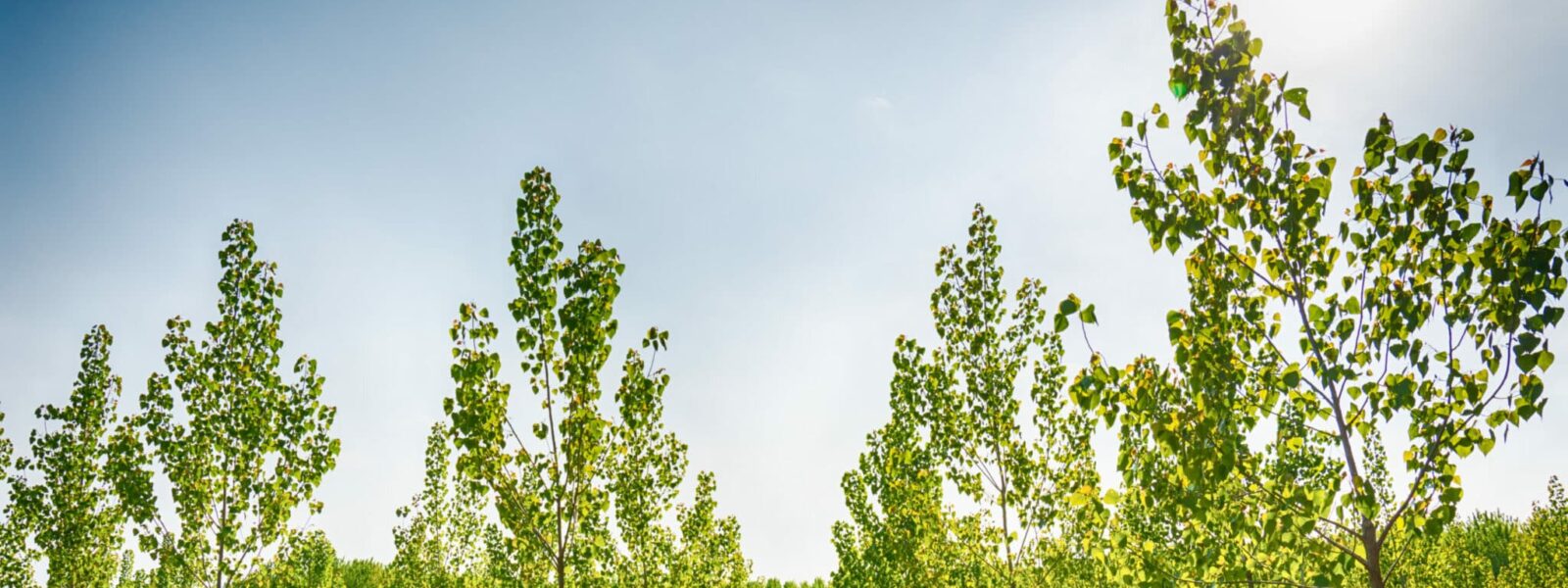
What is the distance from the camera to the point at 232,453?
10773 millimetres

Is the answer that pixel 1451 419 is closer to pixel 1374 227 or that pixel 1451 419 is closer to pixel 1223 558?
pixel 1374 227

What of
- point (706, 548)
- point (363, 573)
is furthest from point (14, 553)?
point (363, 573)

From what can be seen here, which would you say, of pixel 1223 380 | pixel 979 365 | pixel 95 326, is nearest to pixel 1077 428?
pixel 979 365

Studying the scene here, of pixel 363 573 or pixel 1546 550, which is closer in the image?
pixel 1546 550

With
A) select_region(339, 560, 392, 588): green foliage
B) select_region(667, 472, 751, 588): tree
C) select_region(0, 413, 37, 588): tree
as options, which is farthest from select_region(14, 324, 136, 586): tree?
select_region(339, 560, 392, 588): green foliage

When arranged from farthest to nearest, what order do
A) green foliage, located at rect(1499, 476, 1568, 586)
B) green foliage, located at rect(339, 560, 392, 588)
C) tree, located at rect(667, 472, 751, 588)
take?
1. green foliage, located at rect(339, 560, 392, 588)
2. green foliage, located at rect(1499, 476, 1568, 586)
3. tree, located at rect(667, 472, 751, 588)

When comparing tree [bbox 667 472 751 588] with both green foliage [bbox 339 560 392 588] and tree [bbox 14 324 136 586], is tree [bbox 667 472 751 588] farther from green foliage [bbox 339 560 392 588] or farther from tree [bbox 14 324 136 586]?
green foliage [bbox 339 560 392 588]

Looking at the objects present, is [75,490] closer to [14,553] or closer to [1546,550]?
[14,553]

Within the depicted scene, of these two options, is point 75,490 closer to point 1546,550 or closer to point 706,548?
point 706,548

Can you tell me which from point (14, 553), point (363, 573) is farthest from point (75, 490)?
point (363, 573)

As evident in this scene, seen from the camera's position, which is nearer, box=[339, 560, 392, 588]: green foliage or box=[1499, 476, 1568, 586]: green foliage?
box=[1499, 476, 1568, 586]: green foliage

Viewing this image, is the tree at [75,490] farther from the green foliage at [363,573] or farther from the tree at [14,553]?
the green foliage at [363,573]

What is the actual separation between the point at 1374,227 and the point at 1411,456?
1.38 meters

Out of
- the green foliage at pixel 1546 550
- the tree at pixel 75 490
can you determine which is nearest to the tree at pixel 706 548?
the tree at pixel 75 490
